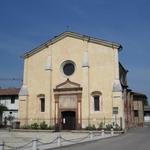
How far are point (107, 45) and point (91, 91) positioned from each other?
Result: 5.90 m

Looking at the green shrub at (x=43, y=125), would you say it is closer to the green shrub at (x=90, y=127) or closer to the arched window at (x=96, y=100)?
the green shrub at (x=90, y=127)

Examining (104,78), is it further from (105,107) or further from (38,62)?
(38,62)

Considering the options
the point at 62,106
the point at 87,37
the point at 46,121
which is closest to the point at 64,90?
the point at 62,106

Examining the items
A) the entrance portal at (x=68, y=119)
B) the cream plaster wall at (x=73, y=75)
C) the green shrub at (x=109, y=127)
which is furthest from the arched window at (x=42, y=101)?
the green shrub at (x=109, y=127)

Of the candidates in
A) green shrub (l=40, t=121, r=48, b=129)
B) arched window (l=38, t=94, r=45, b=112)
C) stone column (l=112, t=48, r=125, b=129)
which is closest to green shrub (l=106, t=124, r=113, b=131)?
stone column (l=112, t=48, r=125, b=129)

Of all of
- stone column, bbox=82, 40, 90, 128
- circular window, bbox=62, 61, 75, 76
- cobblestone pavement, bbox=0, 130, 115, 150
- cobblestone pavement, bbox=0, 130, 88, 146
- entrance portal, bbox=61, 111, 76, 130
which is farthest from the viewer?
circular window, bbox=62, 61, 75, 76

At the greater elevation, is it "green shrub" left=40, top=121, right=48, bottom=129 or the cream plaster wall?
the cream plaster wall

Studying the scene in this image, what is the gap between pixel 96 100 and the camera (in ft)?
127

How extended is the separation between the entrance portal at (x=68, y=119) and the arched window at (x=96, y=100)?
2.91 m

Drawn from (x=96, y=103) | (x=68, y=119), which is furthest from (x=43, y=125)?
(x=96, y=103)

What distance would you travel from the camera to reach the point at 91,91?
3894 cm

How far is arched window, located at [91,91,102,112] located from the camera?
38.4 meters

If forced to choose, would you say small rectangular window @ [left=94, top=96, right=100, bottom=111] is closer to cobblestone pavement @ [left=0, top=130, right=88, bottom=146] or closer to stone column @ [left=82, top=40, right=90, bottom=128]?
stone column @ [left=82, top=40, right=90, bottom=128]

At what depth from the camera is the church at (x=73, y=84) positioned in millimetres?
38062
